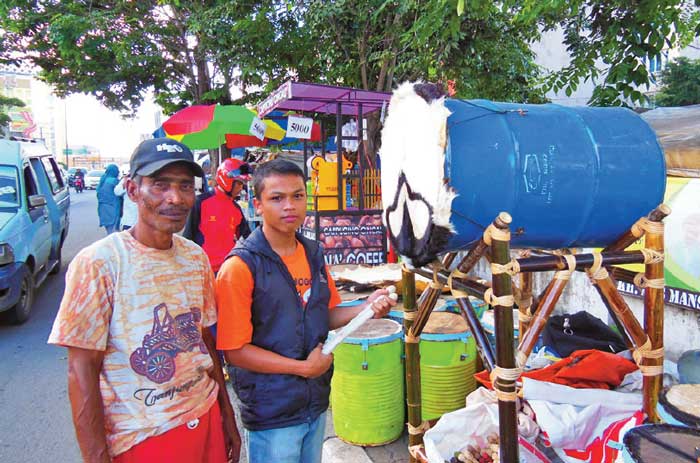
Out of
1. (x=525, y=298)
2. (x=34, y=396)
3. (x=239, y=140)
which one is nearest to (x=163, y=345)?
(x=525, y=298)

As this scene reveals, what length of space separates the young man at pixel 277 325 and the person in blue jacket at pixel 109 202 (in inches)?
306

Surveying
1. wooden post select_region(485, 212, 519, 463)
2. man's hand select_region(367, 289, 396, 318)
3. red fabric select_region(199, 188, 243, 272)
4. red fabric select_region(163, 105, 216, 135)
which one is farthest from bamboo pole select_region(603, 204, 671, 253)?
red fabric select_region(163, 105, 216, 135)

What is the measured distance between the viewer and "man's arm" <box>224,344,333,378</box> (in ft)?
5.90

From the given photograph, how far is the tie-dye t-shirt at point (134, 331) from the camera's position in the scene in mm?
1507

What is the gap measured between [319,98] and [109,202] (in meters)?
4.40

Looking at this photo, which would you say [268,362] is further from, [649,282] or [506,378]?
[649,282]

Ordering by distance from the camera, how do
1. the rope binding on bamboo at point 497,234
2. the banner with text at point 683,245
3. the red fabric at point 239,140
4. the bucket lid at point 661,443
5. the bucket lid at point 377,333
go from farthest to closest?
the red fabric at point 239,140
the banner with text at point 683,245
the bucket lid at point 377,333
the rope binding on bamboo at point 497,234
the bucket lid at point 661,443

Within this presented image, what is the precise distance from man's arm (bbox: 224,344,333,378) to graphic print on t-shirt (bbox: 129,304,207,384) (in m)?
0.16

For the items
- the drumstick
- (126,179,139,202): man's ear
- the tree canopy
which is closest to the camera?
(126,179,139,202): man's ear

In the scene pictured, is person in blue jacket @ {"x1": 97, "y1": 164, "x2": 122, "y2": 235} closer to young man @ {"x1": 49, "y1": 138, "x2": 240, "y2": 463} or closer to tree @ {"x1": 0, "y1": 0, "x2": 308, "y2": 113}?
tree @ {"x1": 0, "y1": 0, "x2": 308, "y2": 113}

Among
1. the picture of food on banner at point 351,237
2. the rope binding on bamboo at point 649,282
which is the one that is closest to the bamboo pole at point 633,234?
the rope binding on bamboo at point 649,282

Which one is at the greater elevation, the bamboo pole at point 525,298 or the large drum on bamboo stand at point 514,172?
the large drum on bamboo stand at point 514,172

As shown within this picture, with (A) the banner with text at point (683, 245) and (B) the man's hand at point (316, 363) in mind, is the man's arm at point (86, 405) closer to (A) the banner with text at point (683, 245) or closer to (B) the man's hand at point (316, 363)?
(B) the man's hand at point (316, 363)

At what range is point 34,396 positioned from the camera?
436 centimetres
